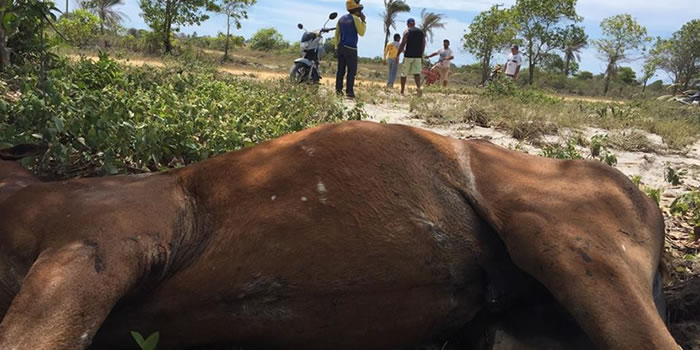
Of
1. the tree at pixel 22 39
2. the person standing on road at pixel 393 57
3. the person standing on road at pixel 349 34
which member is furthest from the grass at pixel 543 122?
the person standing on road at pixel 393 57

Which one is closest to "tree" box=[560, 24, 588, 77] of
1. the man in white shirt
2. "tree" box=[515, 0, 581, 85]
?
"tree" box=[515, 0, 581, 85]

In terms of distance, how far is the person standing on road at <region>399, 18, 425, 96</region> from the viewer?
13.1 meters

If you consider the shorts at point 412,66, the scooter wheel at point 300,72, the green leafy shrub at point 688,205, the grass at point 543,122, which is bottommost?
the green leafy shrub at point 688,205

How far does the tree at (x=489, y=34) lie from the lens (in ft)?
110

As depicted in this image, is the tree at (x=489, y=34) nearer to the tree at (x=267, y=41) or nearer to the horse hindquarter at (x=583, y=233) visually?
the tree at (x=267, y=41)

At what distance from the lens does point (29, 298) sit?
176cm

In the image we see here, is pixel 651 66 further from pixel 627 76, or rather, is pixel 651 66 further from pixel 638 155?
pixel 638 155

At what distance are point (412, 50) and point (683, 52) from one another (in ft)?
98.7

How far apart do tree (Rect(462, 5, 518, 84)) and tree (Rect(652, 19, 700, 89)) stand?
10563 millimetres

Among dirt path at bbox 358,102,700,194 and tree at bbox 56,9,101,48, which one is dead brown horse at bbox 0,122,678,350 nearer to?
dirt path at bbox 358,102,700,194

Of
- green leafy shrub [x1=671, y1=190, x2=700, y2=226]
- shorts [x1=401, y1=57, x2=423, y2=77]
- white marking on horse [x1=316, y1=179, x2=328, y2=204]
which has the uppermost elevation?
shorts [x1=401, y1=57, x2=423, y2=77]

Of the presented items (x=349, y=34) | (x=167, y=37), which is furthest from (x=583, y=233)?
(x=167, y=37)

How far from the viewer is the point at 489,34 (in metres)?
34.4

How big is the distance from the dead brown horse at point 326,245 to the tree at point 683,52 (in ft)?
125
